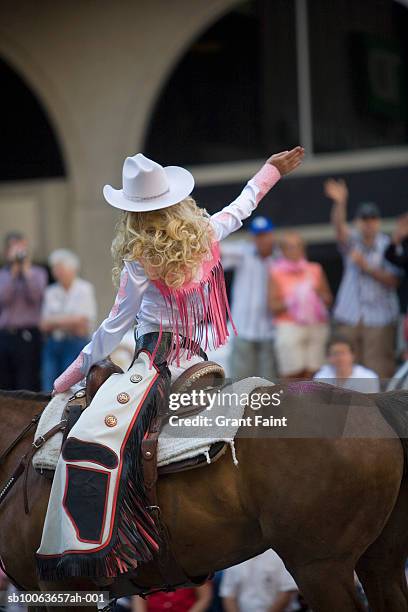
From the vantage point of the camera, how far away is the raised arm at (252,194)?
18.0ft

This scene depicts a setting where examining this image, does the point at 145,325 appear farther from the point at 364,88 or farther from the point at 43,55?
the point at 43,55

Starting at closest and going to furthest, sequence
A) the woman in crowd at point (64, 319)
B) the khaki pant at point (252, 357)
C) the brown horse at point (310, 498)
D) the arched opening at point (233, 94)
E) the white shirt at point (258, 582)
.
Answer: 1. the brown horse at point (310, 498)
2. the white shirt at point (258, 582)
3. the khaki pant at point (252, 357)
4. the woman in crowd at point (64, 319)
5. the arched opening at point (233, 94)

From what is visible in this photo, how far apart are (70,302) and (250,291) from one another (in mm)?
1816

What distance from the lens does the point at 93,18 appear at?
13.9 m

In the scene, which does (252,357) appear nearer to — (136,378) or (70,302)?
(70,302)

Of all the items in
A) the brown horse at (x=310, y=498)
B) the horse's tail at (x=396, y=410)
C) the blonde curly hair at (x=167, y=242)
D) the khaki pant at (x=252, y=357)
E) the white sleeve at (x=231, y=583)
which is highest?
the blonde curly hair at (x=167, y=242)

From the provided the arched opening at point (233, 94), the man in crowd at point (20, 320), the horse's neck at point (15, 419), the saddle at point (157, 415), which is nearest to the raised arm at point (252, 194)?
the saddle at point (157, 415)

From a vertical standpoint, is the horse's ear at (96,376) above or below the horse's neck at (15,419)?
above

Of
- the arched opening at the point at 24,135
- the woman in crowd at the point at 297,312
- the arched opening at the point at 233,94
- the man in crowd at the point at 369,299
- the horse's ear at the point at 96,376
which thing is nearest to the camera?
the horse's ear at the point at 96,376

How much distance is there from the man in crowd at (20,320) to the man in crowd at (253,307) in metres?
1.96

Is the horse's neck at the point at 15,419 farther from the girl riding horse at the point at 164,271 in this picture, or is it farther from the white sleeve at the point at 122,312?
the white sleeve at the point at 122,312

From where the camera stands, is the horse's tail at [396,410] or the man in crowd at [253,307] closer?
the horse's tail at [396,410]

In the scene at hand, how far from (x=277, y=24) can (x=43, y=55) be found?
3.01 meters

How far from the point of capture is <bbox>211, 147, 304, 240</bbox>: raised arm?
5500 mm
